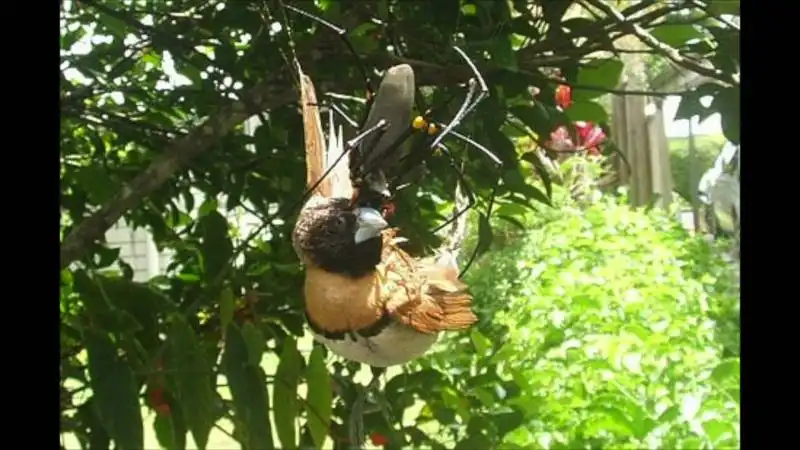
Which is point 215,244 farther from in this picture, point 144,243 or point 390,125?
point 390,125

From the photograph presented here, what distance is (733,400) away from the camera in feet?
1.95

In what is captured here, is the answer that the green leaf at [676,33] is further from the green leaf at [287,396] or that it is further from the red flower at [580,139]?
the green leaf at [287,396]

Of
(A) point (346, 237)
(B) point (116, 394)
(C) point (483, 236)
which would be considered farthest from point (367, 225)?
(B) point (116, 394)

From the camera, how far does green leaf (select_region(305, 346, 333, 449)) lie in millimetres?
525

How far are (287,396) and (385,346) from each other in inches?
5.4

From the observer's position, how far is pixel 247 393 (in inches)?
20.9

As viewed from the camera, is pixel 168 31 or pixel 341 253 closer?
pixel 341 253

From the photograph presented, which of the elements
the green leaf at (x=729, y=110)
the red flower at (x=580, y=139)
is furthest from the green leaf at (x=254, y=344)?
the green leaf at (x=729, y=110)

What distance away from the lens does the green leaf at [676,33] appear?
0.55 m

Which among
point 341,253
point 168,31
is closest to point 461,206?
point 341,253

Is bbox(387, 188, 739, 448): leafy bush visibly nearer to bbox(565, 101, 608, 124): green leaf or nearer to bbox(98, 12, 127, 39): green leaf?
bbox(565, 101, 608, 124): green leaf

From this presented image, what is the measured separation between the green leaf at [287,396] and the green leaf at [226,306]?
0.16ft

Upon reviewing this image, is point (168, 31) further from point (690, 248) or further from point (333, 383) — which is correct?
point (690, 248)
